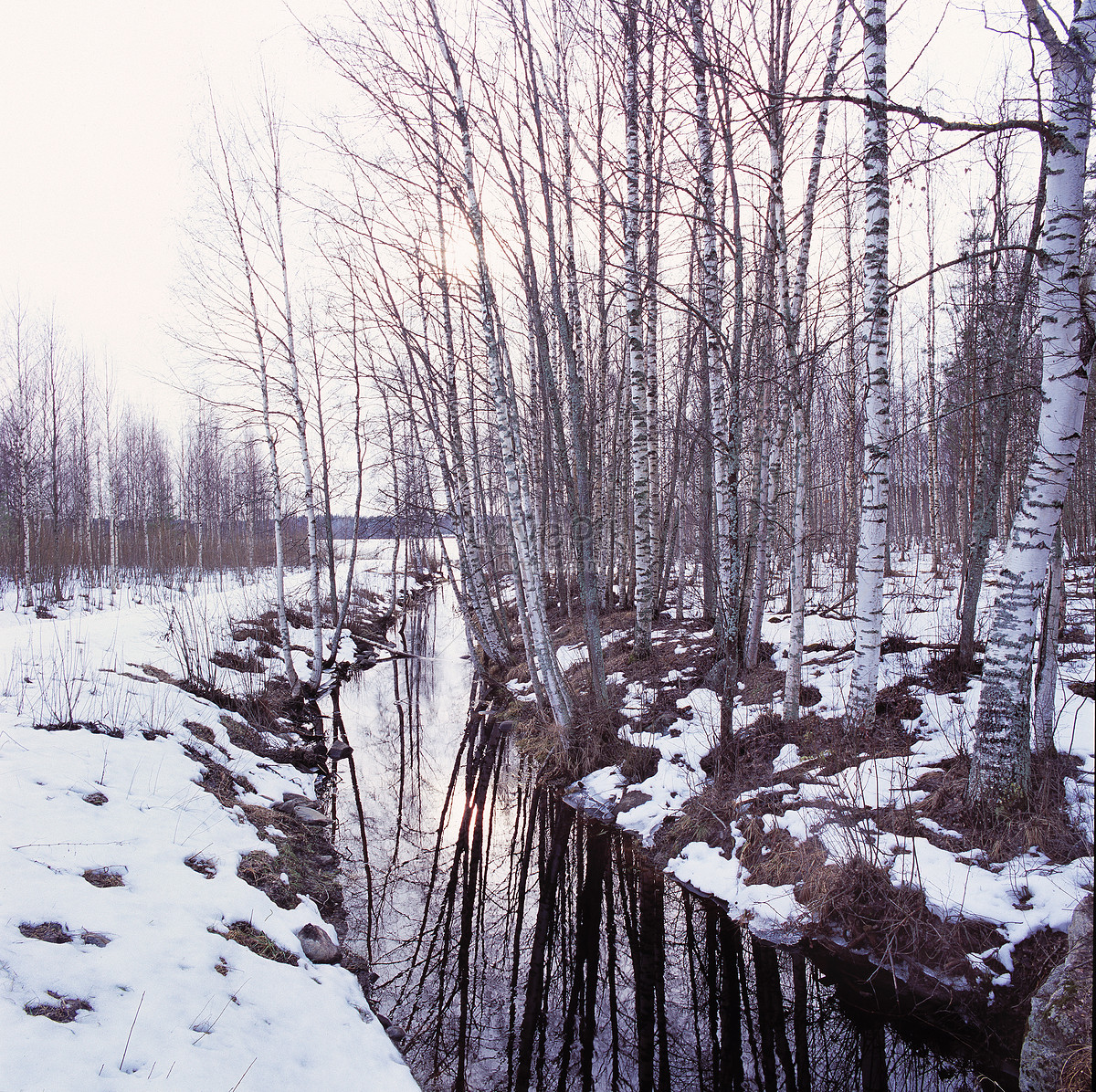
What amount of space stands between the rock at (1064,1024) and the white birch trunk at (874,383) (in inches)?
104

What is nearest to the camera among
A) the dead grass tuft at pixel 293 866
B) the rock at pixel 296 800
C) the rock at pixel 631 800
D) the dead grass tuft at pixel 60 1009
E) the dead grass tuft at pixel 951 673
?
the dead grass tuft at pixel 60 1009

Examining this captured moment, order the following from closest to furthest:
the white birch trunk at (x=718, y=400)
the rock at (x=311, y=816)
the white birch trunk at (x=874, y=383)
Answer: the white birch trunk at (x=874, y=383)
the white birch trunk at (x=718, y=400)
the rock at (x=311, y=816)

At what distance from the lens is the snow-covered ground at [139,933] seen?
8.63ft

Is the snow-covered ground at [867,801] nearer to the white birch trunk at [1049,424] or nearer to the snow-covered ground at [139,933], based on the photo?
the white birch trunk at [1049,424]

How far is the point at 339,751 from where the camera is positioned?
372 inches

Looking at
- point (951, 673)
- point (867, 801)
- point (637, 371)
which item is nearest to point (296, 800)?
point (867, 801)

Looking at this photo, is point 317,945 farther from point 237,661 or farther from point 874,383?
point 237,661

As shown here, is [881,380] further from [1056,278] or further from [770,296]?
[770,296]

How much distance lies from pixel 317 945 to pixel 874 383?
6.54 meters

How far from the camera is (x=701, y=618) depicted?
11.5m

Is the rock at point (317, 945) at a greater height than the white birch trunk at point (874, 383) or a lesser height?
lesser

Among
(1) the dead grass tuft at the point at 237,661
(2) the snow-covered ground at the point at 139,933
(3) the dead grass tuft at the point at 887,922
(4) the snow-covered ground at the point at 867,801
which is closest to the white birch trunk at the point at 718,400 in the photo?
(4) the snow-covered ground at the point at 867,801

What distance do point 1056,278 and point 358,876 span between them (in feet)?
25.4

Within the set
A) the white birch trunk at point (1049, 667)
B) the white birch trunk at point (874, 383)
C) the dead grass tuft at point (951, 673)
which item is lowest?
the dead grass tuft at point (951, 673)
